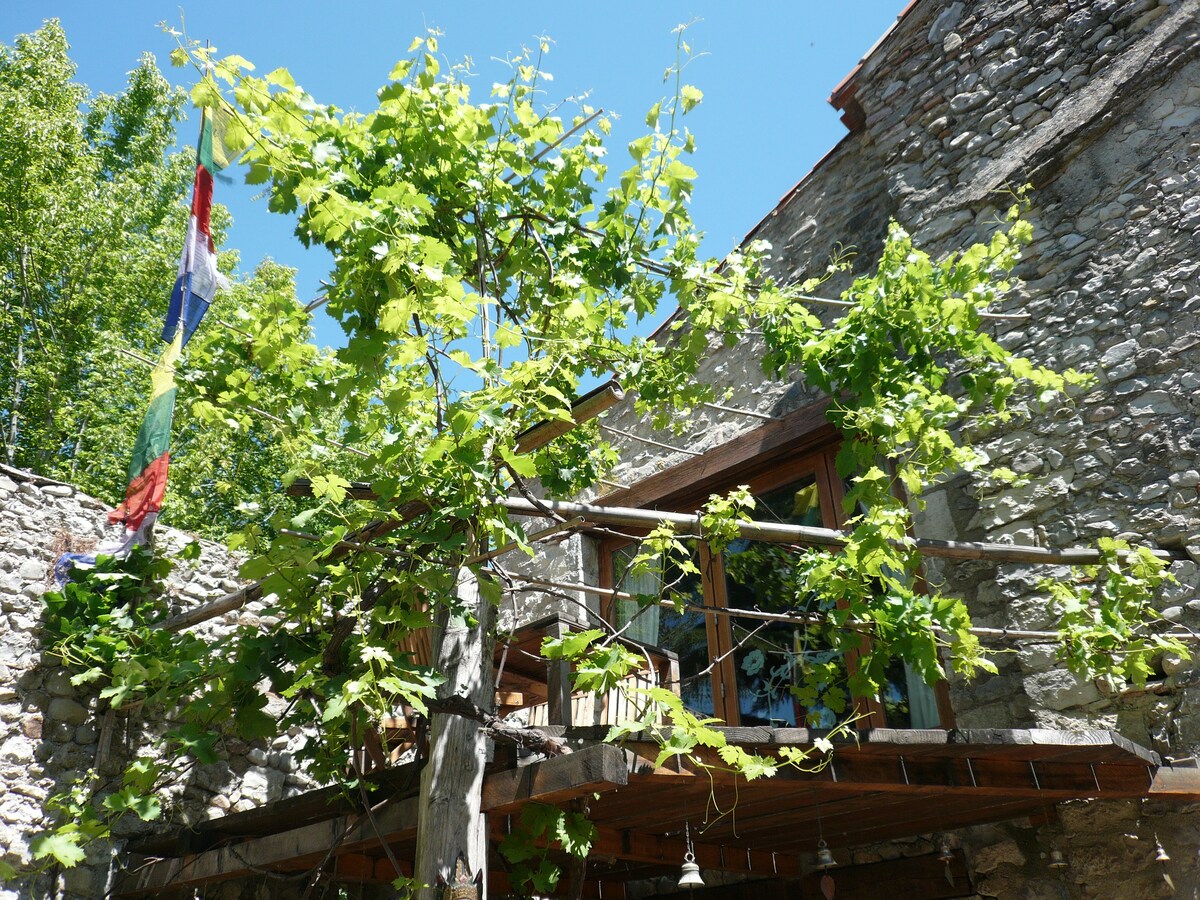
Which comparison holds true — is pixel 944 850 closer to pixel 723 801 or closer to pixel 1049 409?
pixel 723 801

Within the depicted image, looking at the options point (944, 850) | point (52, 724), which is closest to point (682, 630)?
point (944, 850)

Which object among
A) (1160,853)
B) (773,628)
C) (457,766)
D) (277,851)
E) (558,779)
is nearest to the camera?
(558,779)

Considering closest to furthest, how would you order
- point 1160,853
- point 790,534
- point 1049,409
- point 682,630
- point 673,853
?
1. point 1160,853
2. point 790,534
3. point 673,853
4. point 1049,409
5. point 682,630

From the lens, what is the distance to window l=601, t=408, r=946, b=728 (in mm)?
4777

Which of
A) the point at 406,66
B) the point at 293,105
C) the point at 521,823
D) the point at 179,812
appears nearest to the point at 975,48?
the point at 406,66

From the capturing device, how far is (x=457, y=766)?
11.0ft

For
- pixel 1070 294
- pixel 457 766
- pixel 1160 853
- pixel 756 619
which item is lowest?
pixel 1160 853

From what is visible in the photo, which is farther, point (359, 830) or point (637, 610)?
point (637, 610)

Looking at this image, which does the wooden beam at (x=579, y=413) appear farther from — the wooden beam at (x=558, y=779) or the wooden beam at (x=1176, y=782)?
the wooden beam at (x=1176, y=782)

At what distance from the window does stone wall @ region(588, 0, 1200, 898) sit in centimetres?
37

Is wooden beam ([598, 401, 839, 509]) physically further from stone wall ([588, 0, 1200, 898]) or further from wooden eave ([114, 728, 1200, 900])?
wooden eave ([114, 728, 1200, 900])

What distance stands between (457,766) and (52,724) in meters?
2.48

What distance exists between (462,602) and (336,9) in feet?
12.7


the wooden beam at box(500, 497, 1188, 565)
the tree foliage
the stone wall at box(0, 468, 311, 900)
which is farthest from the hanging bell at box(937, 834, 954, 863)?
the tree foliage
